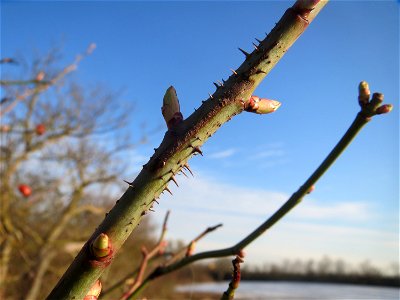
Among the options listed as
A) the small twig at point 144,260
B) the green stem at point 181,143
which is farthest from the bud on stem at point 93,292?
the small twig at point 144,260

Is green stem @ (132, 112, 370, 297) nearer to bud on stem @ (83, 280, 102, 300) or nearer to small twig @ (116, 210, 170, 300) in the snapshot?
small twig @ (116, 210, 170, 300)

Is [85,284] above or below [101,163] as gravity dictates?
below

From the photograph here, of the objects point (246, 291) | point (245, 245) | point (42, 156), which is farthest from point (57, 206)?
point (245, 245)

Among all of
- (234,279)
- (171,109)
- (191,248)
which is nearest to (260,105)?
(171,109)

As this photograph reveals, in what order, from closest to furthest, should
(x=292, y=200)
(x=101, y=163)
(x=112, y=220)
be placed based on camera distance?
(x=112, y=220) < (x=292, y=200) < (x=101, y=163)

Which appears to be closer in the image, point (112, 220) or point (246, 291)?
point (112, 220)

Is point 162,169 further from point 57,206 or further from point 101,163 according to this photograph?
point 101,163

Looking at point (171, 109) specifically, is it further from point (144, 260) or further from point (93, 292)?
point (144, 260)
